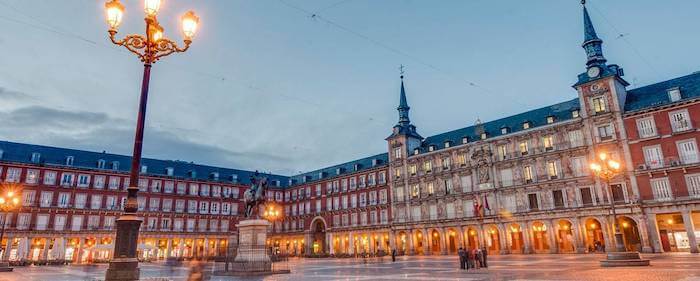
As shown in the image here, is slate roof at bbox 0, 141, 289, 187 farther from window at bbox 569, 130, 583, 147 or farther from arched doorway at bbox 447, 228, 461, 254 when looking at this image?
window at bbox 569, 130, 583, 147

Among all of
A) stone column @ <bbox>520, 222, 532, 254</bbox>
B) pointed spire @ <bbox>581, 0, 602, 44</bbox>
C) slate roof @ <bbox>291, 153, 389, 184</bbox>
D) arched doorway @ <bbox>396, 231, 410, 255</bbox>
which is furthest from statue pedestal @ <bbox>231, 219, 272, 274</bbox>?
slate roof @ <bbox>291, 153, 389, 184</bbox>

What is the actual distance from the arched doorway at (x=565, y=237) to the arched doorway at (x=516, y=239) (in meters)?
3.80

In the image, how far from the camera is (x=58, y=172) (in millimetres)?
56562

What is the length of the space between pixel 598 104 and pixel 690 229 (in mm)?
13230

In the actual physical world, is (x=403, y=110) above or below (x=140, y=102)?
above

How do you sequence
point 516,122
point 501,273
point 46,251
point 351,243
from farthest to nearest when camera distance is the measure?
point 351,243
point 46,251
point 516,122
point 501,273

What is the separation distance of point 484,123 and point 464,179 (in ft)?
29.7

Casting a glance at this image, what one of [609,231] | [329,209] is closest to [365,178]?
[329,209]

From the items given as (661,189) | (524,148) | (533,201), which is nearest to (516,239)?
(533,201)

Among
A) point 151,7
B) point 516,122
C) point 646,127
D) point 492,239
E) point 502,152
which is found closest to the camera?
point 151,7

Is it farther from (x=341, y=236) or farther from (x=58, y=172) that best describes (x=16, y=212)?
(x=341, y=236)

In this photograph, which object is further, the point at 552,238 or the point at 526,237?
the point at 526,237

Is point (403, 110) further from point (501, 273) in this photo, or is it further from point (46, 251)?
point (46, 251)

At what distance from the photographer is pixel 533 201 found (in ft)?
145
